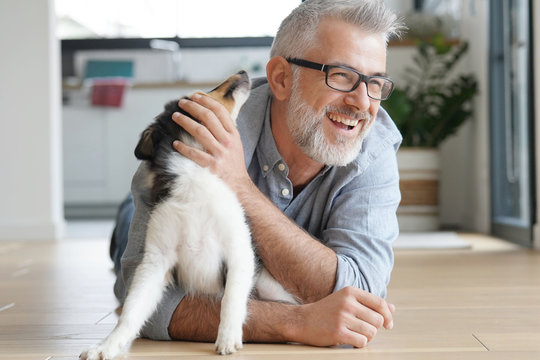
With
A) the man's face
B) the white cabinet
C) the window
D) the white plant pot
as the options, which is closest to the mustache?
the man's face

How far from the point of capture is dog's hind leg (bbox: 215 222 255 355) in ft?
4.77

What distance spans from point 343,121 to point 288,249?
0.38 m

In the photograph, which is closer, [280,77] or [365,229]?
[365,229]

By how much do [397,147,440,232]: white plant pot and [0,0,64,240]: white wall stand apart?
8.17ft

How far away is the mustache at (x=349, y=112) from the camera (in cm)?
173

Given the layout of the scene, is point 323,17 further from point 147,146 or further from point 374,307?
point 374,307

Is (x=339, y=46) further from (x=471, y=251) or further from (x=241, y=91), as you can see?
(x=471, y=251)

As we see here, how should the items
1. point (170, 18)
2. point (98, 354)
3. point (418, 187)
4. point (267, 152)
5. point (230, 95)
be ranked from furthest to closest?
point (170, 18) < point (418, 187) < point (267, 152) < point (230, 95) < point (98, 354)

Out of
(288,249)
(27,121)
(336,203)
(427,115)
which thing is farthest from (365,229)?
(27,121)

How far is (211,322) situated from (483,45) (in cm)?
390

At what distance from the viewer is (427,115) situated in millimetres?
5094

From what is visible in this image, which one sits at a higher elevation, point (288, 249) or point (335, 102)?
point (335, 102)

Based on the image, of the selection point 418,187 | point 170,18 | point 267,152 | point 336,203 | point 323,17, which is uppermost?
point 170,18

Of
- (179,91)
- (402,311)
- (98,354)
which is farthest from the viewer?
(179,91)
